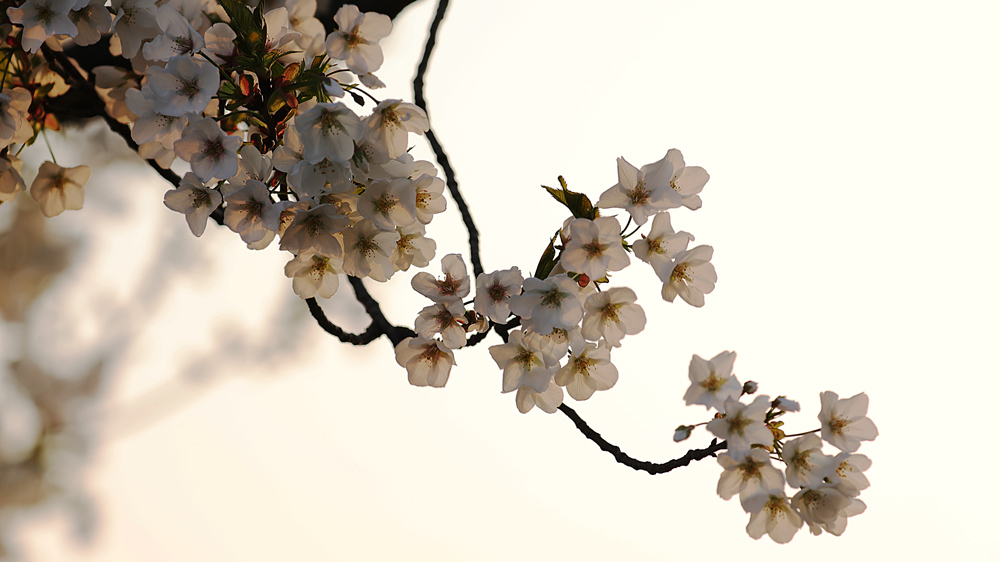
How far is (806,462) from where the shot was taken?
0.77m

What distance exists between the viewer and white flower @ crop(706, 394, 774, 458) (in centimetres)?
74

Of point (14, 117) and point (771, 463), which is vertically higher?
point (14, 117)

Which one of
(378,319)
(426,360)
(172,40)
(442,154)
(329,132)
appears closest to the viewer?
(329,132)

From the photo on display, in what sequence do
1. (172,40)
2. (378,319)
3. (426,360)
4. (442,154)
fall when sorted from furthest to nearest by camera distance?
(442,154)
(378,319)
(426,360)
(172,40)

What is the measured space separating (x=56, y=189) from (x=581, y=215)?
3.56 ft

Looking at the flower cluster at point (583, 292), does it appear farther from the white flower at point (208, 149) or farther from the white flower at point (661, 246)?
the white flower at point (208, 149)

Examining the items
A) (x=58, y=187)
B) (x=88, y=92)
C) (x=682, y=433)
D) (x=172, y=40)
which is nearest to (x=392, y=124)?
(x=172, y=40)

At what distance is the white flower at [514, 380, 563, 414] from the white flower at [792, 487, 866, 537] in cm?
32

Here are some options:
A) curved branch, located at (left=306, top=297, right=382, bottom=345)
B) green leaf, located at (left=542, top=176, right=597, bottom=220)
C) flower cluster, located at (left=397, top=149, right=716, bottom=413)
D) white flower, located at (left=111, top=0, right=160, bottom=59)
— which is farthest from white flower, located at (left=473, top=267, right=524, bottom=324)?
white flower, located at (left=111, top=0, right=160, bottom=59)

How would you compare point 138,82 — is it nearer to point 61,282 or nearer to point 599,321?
point 599,321

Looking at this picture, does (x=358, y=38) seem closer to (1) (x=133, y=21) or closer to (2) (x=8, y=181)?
(1) (x=133, y=21)

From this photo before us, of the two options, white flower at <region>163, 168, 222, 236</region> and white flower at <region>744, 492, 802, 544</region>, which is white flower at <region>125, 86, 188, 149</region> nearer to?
white flower at <region>163, 168, 222, 236</region>

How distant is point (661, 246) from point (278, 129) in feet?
1.75

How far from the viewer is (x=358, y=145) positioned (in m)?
0.80
